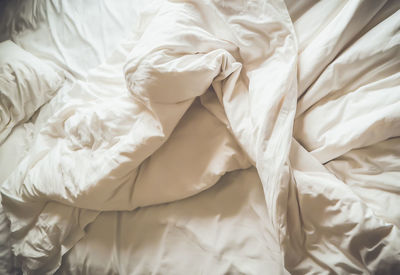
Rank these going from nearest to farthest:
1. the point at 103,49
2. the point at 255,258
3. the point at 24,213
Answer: the point at 255,258 → the point at 24,213 → the point at 103,49

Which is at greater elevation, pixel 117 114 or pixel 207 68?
pixel 207 68

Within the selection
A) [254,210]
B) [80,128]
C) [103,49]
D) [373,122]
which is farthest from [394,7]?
[103,49]

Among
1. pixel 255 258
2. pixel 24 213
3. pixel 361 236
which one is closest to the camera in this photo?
pixel 361 236

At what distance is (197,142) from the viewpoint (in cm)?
72

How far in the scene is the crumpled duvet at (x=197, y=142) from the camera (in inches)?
22.0

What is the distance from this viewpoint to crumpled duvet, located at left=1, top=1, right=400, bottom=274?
22.0 inches

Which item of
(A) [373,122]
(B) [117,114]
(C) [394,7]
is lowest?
(B) [117,114]

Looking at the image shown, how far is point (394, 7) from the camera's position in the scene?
619 mm

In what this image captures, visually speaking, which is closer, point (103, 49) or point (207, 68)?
point (207, 68)

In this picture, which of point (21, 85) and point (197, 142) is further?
point (21, 85)

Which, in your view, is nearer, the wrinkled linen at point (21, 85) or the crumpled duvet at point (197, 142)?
the crumpled duvet at point (197, 142)

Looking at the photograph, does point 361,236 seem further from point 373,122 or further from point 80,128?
point 80,128

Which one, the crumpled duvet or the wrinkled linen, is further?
the wrinkled linen

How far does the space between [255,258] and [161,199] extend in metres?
0.29
